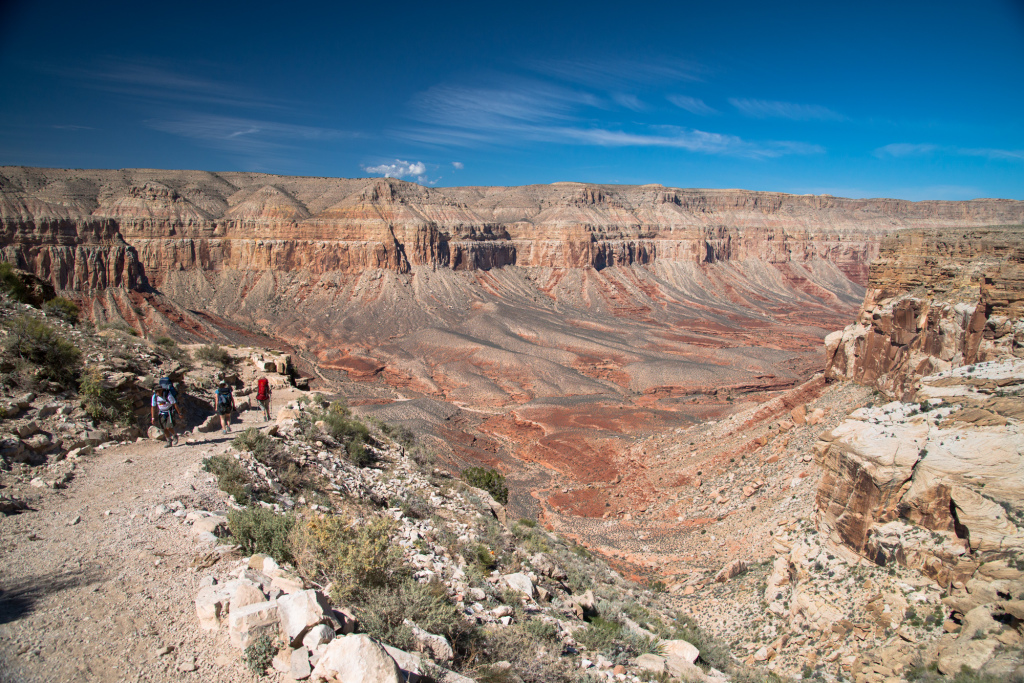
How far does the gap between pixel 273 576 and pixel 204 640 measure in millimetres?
963

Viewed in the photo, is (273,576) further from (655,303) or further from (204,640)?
(655,303)

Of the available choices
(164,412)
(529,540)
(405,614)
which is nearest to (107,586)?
(405,614)

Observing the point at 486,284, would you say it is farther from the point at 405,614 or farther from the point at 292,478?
the point at 405,614

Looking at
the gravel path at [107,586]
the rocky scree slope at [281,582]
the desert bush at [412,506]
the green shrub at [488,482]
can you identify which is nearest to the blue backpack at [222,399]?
the rocky scree slope at [281,582]

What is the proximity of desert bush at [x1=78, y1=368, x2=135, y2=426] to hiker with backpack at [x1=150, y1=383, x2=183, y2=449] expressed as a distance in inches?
21.8

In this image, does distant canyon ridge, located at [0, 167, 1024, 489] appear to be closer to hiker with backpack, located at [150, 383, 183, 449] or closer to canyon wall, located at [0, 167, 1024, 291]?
canyon wall, located at [0, 167, 1024, 291]

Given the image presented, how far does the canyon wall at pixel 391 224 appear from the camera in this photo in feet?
182

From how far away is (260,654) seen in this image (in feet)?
16.4

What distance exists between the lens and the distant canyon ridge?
44.1m

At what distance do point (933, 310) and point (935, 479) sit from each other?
1252 cm

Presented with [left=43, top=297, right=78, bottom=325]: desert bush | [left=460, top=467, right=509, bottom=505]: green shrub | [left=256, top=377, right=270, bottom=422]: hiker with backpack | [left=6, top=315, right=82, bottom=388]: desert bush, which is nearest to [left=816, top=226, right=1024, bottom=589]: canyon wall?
[left=460, top=467, right=509, bottom=505]: green shrub

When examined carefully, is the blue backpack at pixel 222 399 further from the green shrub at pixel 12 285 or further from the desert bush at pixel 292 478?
the green shrub at pixel 12 285

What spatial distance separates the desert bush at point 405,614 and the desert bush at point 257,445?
516cm

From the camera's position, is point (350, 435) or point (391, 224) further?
point (391, 224)
